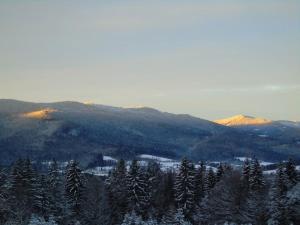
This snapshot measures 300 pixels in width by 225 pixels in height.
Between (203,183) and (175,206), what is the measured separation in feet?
42.2

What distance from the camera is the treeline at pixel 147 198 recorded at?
4380 inches

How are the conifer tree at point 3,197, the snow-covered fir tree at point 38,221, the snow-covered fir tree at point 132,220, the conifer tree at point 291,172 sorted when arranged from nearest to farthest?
the snow-covered fir tree at point 38,221, the conifer tree at point 3,197, the snow-covered fir tree at point 132,220, the conifer tree at point 291,172

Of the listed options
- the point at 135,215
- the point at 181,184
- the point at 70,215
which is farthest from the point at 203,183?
the point at 70,215

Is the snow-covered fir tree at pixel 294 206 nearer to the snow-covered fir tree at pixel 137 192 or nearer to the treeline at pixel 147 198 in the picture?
the treeline at pixel 147 198

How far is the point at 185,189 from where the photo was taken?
428ft

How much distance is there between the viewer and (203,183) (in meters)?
141

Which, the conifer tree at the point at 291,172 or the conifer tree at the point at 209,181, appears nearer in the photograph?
the conifer tree at the point at 291,172

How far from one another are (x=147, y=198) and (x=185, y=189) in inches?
354

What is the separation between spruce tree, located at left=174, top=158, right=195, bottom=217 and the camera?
425ft

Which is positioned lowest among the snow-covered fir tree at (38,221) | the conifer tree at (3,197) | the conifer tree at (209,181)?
the snow-covered fir tree at (38,221)

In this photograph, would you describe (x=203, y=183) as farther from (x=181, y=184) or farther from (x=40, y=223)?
(x=40, y=223)

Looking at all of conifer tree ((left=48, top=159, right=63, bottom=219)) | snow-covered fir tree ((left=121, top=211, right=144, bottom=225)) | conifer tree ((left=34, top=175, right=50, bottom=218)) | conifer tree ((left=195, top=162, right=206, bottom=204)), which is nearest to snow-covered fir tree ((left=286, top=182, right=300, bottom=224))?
snow-covered fir tree ((left=121, top=211, right=144, bottom=225))

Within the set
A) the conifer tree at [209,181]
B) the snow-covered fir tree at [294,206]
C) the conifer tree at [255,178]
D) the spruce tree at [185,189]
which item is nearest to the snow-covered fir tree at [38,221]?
the spruce tree at [185,189]

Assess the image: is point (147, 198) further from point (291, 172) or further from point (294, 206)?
point (294, 206)
